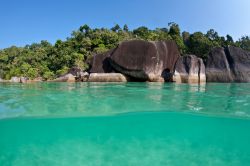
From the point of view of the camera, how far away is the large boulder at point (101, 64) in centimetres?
2645

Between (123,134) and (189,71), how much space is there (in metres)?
16.6

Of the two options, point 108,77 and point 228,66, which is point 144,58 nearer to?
point 108,77

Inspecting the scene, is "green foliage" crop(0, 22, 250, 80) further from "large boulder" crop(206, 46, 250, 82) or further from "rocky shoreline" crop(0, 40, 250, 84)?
"large boulder" crop(206, 46, 250, 82)

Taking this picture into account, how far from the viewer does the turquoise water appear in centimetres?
513

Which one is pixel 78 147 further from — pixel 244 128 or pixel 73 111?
pixel 244 128

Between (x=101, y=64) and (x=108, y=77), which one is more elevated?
(x=101, y=64)

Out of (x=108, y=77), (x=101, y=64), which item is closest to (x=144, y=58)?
(x=108, y=77)

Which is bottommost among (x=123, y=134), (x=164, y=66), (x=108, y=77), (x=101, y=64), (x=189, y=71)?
(x=123, y=134)

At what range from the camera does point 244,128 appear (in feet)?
21.5

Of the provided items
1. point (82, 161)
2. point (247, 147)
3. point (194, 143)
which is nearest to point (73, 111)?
point (82, 161)

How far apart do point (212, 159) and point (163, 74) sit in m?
19.5

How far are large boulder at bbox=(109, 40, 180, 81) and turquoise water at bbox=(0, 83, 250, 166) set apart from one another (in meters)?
16.3

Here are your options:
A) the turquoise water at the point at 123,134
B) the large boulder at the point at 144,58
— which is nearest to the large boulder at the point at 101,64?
the large boulder at the point at 144,58

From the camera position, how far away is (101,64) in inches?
1057
